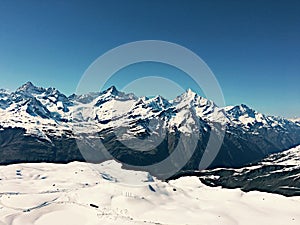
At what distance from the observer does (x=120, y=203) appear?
128125mm

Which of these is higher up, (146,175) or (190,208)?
(146,175)

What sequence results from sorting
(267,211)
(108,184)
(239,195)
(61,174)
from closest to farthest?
(267,211) → (108,184) → (239,195) → (61,174)

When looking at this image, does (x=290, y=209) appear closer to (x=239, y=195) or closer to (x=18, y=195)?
(x=239, y=195)

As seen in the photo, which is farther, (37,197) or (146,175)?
(146,175)

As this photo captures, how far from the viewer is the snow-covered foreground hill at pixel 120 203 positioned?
109875 mm

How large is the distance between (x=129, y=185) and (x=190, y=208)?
3341 centimetres

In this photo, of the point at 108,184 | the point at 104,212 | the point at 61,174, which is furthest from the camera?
the point at 61,174

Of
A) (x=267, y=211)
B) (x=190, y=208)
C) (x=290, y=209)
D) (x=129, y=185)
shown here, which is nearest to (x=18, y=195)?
(x=129, y=185)

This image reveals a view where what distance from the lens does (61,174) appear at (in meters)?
179

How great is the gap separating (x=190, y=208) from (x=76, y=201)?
4401 centimetres

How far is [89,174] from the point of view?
589 ft

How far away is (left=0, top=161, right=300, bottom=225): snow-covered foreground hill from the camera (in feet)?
360

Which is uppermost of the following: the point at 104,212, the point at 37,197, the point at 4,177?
the point at 4,177

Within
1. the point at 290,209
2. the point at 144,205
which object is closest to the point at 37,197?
the point at 144,205
